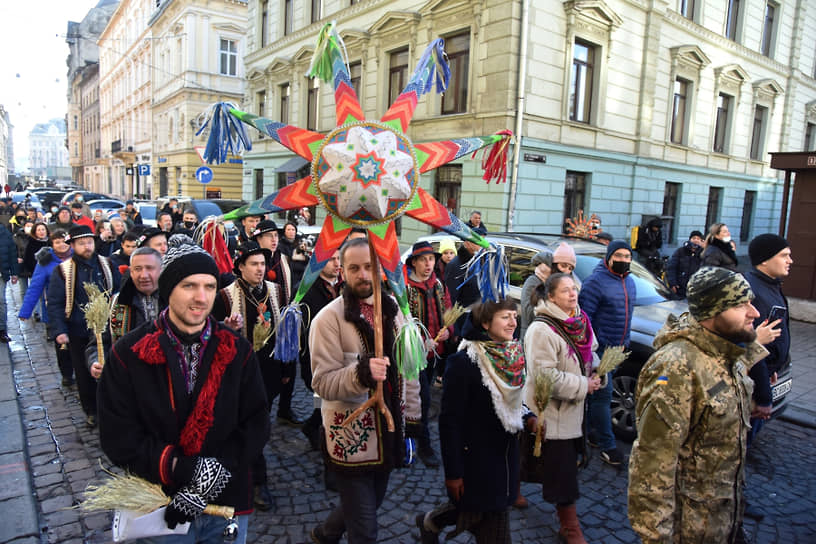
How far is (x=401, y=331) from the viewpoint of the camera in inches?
111

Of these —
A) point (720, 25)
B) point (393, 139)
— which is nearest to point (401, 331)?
point (393, 139)

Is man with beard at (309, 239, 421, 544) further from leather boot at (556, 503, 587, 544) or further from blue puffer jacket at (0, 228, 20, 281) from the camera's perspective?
blue puffer jacket at (0, 228, 20, 281)

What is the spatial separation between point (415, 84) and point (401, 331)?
1.53 meters

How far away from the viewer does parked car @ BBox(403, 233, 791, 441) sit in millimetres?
5102

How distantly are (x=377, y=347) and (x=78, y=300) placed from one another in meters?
4.13

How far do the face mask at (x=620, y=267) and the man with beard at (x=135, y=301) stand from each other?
3779 mm

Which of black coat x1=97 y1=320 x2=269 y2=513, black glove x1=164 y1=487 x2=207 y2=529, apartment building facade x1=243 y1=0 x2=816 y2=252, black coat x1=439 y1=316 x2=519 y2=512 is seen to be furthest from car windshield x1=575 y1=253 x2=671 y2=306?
apartment building facade x1=243 y1=0 x2=816 y2=252

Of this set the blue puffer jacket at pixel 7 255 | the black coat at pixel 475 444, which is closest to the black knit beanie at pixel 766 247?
the black coat at pixel 475 444

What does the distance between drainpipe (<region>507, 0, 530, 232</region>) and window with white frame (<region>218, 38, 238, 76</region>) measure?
79.4ft

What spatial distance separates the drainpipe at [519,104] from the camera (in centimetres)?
1309

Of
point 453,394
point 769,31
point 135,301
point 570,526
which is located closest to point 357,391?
point 453,394

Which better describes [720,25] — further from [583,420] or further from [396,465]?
[396,465]

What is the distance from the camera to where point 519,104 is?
13.4m

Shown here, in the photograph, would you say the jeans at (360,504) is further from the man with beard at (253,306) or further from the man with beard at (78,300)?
the man with beard at (78,300)
